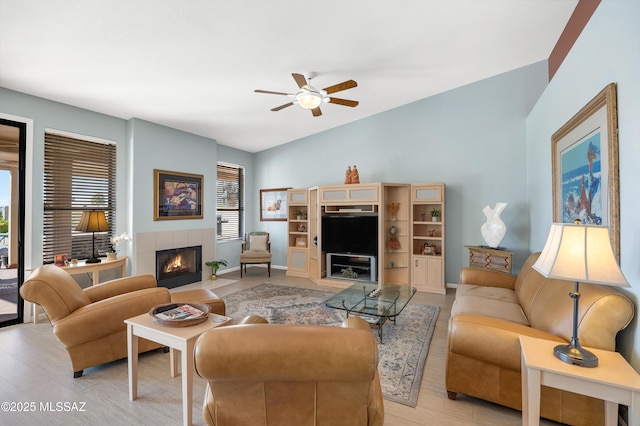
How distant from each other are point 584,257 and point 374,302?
212 centimetres

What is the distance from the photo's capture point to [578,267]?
145 cm

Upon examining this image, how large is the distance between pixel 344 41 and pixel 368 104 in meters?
2.17

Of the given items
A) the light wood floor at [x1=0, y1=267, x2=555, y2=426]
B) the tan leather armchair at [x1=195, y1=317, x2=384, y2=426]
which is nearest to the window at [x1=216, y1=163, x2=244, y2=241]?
the light wood floor at [x1=0, y1=267, x2=555, y2=426]

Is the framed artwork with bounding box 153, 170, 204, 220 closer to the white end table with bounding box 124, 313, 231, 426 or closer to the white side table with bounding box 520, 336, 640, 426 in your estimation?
the white end table with bounding box 124, 313, 231, 426

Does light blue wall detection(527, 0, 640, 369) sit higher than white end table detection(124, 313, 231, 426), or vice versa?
light blue wall detection(527, 0, 640, 369)

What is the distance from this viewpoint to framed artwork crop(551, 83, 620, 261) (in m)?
1.84

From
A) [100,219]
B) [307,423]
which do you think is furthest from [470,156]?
[100,219]

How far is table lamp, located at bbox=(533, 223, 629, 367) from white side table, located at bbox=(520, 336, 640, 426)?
65 millimetres

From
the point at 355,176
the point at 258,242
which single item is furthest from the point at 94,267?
the point at 355,176

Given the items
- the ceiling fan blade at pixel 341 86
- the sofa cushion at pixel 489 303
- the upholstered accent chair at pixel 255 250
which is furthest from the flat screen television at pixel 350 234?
the ceiling fan blade at pixel 341 86

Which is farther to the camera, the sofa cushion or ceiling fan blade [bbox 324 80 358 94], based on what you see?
ceiling fan blade [bbox 324 80 358 94]

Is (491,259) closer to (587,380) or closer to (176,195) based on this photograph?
(587,380)

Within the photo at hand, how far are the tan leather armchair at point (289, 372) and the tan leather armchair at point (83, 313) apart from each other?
161 cm

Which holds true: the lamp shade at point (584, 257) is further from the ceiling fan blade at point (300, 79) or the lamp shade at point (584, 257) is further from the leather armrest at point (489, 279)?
the ceiling fan blade at point (300, 79)
